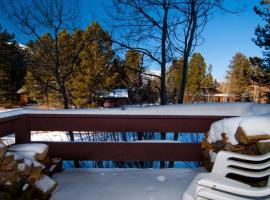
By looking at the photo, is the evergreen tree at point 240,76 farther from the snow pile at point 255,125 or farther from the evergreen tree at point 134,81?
the snow pile at point 255,125

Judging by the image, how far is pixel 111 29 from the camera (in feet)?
20.1

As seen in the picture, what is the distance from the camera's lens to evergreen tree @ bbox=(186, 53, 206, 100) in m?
26.1

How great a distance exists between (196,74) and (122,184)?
24976 millimetres

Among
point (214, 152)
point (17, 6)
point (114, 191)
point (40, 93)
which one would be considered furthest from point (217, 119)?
point (40, 93)

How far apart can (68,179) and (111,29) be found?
409 centimetres

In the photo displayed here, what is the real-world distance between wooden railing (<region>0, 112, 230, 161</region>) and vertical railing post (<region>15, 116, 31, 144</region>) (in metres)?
0.02

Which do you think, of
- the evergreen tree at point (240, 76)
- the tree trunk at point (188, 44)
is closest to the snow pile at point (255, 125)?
the tree trunk at point (188, 44)

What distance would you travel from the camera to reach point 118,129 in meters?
3.12

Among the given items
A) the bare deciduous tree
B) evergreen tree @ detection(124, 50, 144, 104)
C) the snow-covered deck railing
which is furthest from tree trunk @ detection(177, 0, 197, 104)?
the snow-covered deck railing

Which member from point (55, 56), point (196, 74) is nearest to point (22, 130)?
point (55, 56)

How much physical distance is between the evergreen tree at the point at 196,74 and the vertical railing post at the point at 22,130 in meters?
23.0

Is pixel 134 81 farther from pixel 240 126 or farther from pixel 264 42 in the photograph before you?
pixel 264 42

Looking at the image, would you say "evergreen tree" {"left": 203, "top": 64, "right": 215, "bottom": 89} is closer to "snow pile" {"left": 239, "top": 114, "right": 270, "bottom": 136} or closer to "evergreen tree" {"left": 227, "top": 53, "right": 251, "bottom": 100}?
"evergreen tree" {"left": 227, "top": 53, "right": 251, "bottom": 100}

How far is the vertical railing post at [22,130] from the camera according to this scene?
2913 millimetres
